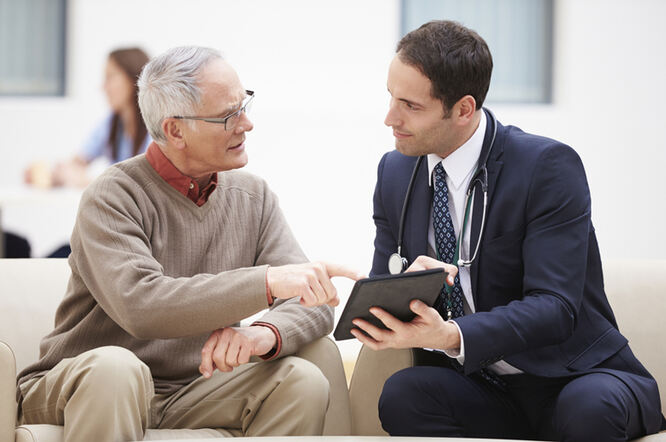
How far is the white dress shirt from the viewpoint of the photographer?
6.95 feet

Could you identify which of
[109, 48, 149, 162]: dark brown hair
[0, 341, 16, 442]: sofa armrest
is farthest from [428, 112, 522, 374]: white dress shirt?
[109, 48, 149, 162]: dark brown hair

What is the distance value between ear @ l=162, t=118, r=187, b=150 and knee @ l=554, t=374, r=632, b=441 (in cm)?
122

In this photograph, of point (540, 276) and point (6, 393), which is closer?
point (6, 393)

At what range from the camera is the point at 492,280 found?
2074 mm

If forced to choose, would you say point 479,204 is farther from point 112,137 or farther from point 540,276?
point 112,137

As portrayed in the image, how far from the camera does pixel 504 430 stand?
206cm

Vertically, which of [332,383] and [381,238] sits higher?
[381,238]

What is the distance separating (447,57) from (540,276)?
0.64 meters

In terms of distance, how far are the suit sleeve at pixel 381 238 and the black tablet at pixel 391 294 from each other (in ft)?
1.50

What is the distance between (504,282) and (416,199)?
1.12ft

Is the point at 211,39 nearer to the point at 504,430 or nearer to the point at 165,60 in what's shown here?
the point at 165,60

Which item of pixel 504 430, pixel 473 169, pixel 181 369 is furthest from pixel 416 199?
pixel 181 369

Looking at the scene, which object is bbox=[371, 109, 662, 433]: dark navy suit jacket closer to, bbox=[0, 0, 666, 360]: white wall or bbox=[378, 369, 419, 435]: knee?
bbox=[378, 369, 419, 435]: knee

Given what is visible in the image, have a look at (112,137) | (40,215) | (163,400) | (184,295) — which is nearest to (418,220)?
(184,295)
